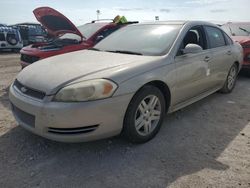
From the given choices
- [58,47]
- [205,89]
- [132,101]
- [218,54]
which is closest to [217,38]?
[218,54]

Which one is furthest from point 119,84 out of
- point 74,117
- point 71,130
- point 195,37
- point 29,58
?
point 29,58

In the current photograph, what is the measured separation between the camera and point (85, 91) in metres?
2.90

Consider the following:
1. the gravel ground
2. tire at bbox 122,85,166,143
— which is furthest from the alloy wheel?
the gravel ground

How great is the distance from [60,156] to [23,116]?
62 centimetres

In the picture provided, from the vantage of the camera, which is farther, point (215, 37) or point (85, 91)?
point (215, 37)

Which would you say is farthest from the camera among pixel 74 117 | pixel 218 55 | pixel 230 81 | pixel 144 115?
pixel 230 81

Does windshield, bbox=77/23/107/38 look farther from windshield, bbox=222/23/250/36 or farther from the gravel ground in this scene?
windshield, bbox=222/23/250/36

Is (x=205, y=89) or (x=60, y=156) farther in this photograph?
(x=205, y=89)

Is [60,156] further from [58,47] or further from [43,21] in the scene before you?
[43,21]

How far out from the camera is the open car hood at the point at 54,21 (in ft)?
20.3

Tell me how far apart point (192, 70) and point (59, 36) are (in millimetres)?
4007

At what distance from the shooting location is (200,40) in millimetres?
4688

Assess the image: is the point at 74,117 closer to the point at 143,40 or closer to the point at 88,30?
the point at 143,40

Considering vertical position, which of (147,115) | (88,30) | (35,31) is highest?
(88,30)
